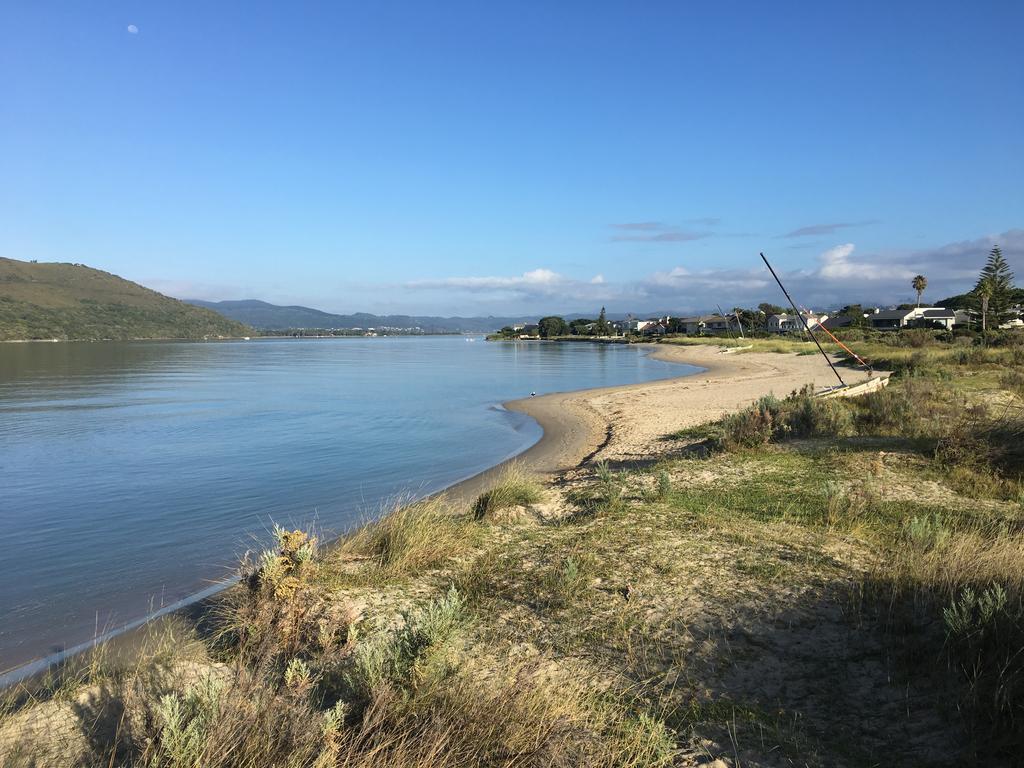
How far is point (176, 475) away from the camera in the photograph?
1425 centimetres

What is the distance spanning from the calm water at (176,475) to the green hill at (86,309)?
110 m

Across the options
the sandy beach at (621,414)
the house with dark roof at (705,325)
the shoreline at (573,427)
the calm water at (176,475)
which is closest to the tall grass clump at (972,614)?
the shoreline at (573,427)

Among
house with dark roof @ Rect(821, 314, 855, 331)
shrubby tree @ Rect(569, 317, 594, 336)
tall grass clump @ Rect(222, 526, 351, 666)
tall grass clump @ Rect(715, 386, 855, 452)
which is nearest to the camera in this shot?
tall grass clump @ Rect(222, 526, 351, 666)

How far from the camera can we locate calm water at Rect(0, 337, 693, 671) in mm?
7789

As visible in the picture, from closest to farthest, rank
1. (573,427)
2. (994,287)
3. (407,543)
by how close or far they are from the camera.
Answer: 1. (407,543)
2. (573,427)
3. (994,287)

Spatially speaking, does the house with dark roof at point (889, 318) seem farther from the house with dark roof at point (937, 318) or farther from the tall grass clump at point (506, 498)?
the tall grass clump at point (506, 498)

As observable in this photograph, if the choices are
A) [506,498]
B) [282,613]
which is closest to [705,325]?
[506,498]

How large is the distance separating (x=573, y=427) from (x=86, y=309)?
16032 centimetres

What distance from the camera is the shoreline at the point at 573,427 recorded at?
6.24 meters

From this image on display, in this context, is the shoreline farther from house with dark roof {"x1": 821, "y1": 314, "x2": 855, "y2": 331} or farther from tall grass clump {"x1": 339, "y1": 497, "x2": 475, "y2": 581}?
house with dark roof {"x1": 821, "y1": 314, "x2": 855, "y2": 331}

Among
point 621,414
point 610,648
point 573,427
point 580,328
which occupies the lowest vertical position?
point 573,427

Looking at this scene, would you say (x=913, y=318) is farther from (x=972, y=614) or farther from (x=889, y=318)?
(x=972, y=614)

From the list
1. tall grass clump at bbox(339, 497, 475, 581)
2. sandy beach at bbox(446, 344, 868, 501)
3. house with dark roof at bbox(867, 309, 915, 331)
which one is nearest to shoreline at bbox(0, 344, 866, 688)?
sandy beach at bbox(446, 344, 868, 501)

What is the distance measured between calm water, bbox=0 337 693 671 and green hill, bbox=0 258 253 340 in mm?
109561
